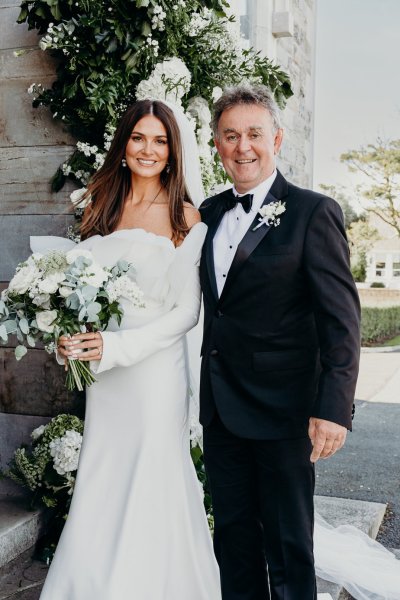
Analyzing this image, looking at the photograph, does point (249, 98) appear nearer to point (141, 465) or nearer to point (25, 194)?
point (141, 465)

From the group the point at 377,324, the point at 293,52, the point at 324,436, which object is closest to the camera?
the point at 324,436

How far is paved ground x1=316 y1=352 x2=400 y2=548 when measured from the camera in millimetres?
5309

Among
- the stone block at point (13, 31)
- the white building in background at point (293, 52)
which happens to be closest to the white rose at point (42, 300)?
the stone block at point (13, 31)

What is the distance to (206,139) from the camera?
400cm

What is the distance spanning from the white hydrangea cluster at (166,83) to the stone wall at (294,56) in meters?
2.76

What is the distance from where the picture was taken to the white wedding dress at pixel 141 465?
2.82 metres

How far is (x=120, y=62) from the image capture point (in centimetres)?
366

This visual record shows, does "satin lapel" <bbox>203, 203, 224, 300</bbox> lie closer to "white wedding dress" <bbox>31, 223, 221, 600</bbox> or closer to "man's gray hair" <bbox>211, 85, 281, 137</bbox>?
"white wedding dress" <bbox>31, 223, 221, 600</bbox>

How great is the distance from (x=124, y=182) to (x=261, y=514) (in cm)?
148

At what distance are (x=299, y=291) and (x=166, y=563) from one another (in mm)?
1258

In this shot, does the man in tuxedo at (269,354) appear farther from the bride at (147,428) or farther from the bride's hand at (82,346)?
the bride's hand at (82,346)

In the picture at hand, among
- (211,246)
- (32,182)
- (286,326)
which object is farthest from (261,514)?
(32,182)

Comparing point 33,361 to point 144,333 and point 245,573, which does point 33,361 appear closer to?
point 144,333

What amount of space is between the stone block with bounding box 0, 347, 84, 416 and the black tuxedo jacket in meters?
1.46
